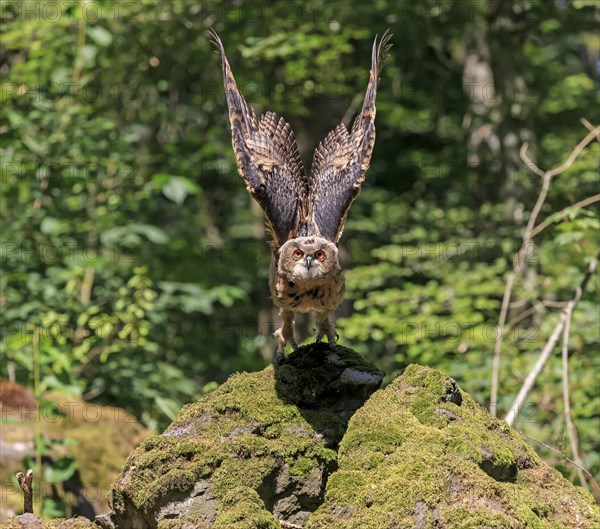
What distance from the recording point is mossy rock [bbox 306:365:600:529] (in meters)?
3.98

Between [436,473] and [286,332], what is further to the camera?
[286,332]

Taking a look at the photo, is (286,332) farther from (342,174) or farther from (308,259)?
(342,174)

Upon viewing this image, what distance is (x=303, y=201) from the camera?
582cm

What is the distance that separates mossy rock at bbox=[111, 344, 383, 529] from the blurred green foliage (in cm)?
159

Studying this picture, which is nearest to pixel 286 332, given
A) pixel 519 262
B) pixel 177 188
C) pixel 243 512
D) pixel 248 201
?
pixel 243 512

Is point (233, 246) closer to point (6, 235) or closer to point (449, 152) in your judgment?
point (449, 152)

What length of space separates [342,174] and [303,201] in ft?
1.00

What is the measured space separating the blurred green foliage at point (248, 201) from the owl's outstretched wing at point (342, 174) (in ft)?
6.33

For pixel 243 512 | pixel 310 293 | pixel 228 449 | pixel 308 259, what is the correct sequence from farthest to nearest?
pixel 310 293
pixel 308 259
pixel 228 449
pixel 243 512

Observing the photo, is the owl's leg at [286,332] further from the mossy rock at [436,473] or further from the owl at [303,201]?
the mossy rock at [436,473]

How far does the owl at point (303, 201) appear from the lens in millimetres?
5164

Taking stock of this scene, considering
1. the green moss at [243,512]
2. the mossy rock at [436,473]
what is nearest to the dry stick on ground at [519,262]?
the mossy rock at [436,473]

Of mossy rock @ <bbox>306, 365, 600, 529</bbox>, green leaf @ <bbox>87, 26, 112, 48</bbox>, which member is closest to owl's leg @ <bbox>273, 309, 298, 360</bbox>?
mossy rock @ <bbox>306, 365, 600, 529</bbox>

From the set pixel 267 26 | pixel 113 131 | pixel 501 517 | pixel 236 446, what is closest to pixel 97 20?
pixel 113 131
